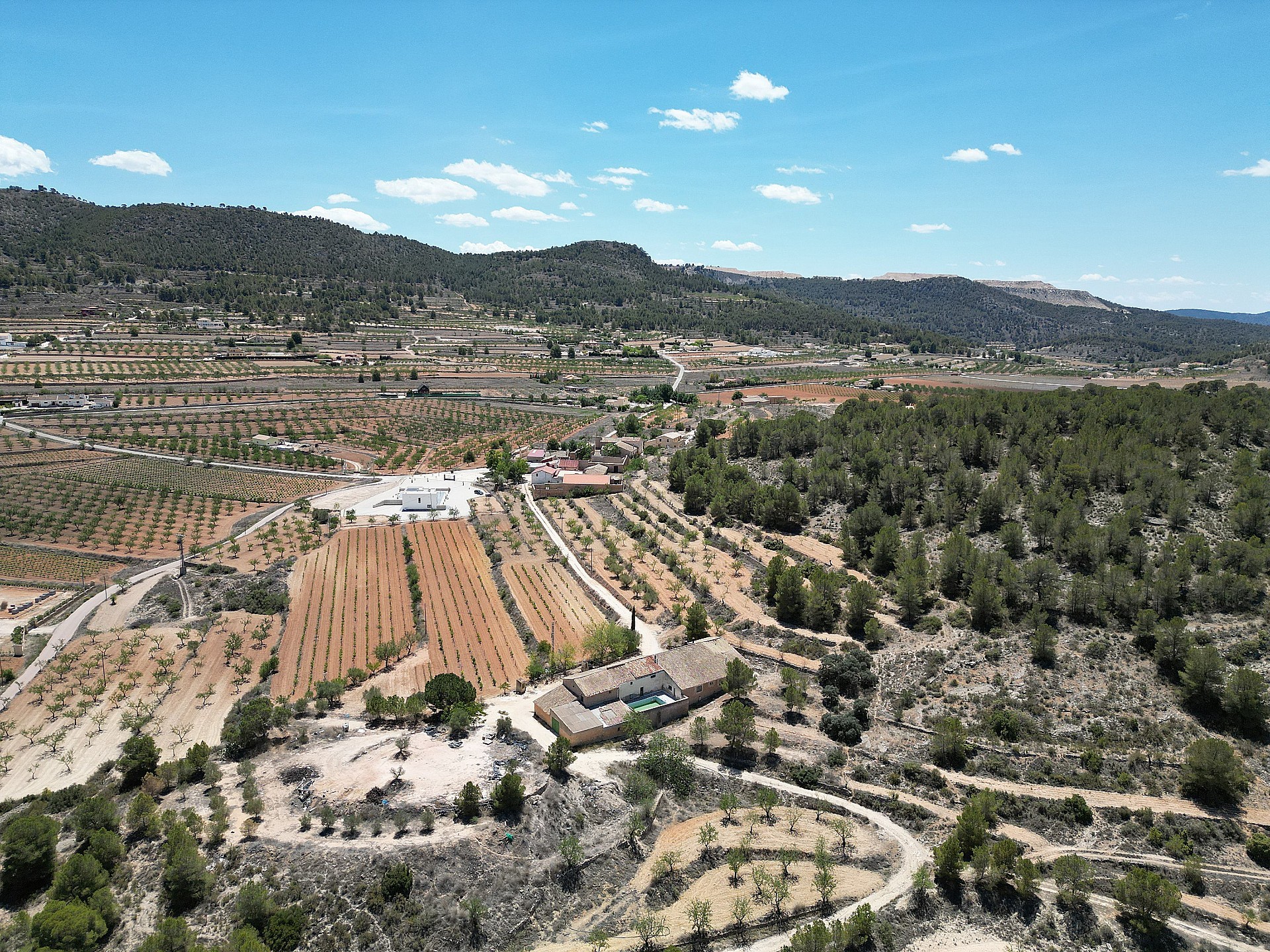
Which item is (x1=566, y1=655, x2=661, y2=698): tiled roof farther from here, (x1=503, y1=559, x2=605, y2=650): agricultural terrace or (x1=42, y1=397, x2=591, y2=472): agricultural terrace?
(x1=42, y1=397, x2=591, y2=472): agricultural terrace

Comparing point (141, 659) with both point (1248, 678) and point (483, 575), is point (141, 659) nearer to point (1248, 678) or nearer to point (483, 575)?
point (483, 575)

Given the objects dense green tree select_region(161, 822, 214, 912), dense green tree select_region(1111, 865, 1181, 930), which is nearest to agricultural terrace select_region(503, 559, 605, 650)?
dense green tree select_region(161, 822, 214, 912)

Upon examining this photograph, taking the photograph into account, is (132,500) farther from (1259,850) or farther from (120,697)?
(1259,850)

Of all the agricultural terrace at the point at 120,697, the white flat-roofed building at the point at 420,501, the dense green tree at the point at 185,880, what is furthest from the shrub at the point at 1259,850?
the white flat-roofed building at the point at 420,501

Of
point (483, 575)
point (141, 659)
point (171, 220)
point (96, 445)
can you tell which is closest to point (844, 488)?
point (483, 575)

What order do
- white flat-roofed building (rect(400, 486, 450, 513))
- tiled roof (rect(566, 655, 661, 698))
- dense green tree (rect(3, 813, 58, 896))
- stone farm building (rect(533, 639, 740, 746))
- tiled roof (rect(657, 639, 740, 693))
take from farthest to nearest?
white flat-roofed building (rect(400, 486, 450, 513))
tiled roof (rect(657, 639, 740, 693))
tiled roof (rect(566, 655, 661, 698))
stone farm building (rect(533, 639, 740, 746))
dense green tree (rect(3, 813, 58, 896))

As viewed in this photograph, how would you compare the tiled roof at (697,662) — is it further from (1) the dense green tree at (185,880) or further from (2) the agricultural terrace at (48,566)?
(2) the agricultural terrace at (48,566)
